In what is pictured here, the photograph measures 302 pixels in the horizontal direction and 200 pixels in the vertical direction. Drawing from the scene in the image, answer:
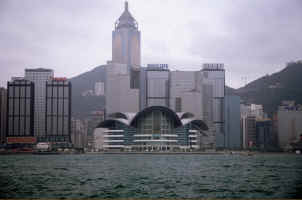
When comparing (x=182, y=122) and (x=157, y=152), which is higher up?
(x=182, y=122)

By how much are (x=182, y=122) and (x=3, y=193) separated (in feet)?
495

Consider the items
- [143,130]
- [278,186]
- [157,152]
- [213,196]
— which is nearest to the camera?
[213,196]

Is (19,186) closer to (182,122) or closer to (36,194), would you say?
(36,194)

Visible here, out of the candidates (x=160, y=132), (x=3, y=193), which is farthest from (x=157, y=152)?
(x=3, y=193)

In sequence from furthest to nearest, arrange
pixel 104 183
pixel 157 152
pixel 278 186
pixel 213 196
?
1. pixel 157 152
2. pixel 104 183
3. pixel 278 186
4. pixel 213 196

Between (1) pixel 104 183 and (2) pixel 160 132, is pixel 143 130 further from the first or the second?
(1) pixel 104 183

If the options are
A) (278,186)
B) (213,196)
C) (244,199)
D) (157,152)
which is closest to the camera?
(244,199)

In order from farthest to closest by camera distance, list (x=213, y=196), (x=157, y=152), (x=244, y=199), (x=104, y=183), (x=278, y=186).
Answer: (x=157, y=152) → (x=104, y=183) → (x=278, y=186) → (x=213, y=196) → (x=244, y=199)

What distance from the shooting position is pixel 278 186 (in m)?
49.8

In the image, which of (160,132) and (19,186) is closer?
(19,186)

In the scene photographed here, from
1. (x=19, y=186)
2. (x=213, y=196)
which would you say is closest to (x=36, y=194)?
(x=19, y=186)

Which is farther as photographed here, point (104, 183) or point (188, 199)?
point (104, 183)

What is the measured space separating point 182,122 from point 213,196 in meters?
150

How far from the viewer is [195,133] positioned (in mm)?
195500
